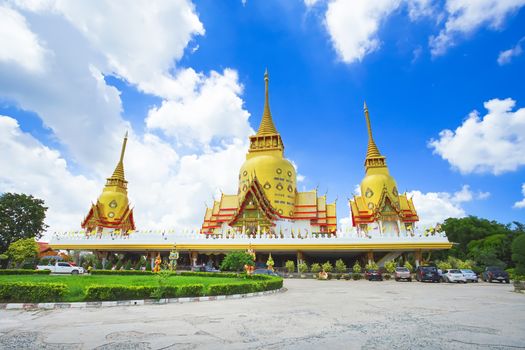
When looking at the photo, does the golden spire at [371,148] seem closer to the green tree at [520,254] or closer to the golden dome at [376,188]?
the golden dome at [376,188]

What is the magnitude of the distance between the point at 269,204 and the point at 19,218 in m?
30.1

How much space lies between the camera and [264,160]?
1565 inches

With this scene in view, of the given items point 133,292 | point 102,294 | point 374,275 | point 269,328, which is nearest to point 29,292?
point 102,294

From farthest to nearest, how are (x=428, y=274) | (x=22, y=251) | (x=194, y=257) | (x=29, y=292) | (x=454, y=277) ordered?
(x=22, y=251) → (x=194, y=257) → (x=428, y=274) → (x=454, y=277) → (x=29, y=292)

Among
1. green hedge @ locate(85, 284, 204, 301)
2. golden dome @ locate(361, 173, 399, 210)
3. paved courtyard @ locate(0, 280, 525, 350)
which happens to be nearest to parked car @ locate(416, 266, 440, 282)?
golden dome @ locate(361, 173, 399, 210)

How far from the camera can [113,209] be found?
45.4m

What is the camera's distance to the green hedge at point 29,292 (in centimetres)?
984

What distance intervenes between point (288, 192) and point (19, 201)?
106 ft

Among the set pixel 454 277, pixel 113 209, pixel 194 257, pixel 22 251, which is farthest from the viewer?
pixel 113 209

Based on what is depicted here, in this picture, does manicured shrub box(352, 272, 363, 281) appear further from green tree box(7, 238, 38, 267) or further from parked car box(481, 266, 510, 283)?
green tree box(7, 238, 38, 267)

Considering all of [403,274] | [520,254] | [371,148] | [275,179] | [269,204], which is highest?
[371,148]

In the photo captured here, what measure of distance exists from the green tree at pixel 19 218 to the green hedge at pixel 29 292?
34455 mm

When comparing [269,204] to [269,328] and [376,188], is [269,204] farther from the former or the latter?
[269,328]

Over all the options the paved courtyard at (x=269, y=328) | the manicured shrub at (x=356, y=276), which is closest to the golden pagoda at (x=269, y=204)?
the manicured shrub at (x=356, y=276)
